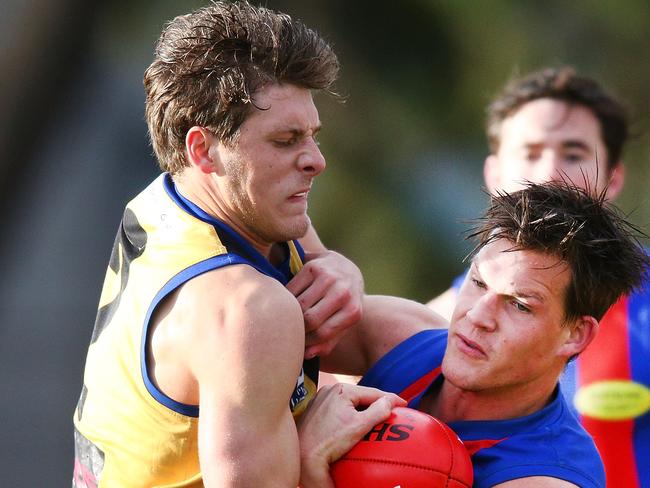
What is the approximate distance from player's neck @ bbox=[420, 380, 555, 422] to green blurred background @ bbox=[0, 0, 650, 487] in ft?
16.9

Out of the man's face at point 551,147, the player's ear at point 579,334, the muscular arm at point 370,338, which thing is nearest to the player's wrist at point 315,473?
the muscular arm at point 370,338

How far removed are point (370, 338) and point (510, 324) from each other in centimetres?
69

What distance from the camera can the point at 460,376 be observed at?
361 cm

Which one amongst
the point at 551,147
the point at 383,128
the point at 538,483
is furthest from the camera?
the point at 383,128

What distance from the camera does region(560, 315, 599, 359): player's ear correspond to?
3.70 m

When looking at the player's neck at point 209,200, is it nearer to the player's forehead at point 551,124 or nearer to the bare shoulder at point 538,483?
the bare shoulder at point 538,483

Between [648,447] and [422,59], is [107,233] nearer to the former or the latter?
[422,59]

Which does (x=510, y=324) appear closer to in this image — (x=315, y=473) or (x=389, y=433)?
(x=389, y=433)

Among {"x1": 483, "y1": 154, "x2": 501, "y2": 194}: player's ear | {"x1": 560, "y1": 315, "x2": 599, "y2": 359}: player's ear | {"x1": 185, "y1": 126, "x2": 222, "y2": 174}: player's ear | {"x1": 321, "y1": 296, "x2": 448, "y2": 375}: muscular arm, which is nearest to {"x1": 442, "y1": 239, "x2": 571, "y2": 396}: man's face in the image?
{"x1": 560, "y1": 315, "x2": 599, "y2": 359}: player's ear

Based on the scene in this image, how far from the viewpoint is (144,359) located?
329 cm

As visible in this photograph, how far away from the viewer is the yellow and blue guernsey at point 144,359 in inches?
129

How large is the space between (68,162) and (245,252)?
6614 mm

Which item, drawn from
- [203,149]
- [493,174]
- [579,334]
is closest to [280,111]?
Answer: [203,149]

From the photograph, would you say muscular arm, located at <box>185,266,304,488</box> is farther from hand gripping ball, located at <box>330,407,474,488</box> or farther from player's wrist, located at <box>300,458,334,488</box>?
hand gripping ball, located at <box>330,407,474,488</box>
